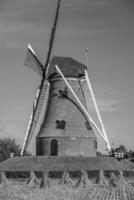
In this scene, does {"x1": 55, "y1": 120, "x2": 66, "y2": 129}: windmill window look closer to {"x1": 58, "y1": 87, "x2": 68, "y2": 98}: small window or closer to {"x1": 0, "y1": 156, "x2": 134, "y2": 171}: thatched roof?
{"x1": 58, "y1": 87, "x2": 68, "y2": 98}: small window

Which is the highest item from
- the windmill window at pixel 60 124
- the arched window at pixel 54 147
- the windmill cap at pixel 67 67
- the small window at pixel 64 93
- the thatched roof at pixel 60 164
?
the windmill cap at pixel 67 67

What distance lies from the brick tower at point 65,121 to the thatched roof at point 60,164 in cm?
269

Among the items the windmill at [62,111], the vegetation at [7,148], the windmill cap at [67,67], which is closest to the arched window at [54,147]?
the windmill at [62,111]

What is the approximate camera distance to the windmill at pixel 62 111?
135ft

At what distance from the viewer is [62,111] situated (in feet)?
137

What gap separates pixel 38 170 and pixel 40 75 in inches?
390

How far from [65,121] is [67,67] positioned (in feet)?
15.5

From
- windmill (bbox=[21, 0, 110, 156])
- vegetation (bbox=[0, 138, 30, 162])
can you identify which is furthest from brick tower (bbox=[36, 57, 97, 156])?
vegetation (bbox=[0, 138, 30, 162])

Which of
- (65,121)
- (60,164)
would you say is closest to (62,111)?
(65,121)

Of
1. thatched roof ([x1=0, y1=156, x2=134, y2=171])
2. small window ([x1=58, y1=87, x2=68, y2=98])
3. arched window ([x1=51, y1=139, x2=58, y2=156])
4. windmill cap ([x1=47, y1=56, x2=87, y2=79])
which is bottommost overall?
thatched roof ([x1=0, y1=156, x2=134, y2=171])

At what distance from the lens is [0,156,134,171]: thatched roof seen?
36.4 metres

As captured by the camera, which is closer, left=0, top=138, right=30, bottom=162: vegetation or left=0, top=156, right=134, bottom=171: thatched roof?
left=0, top=156, right=134, bottom=171: thatched roof

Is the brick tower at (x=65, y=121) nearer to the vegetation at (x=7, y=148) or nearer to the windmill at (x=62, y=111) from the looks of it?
the windmill at (x=62, y=111)

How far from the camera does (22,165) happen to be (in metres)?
37.5
